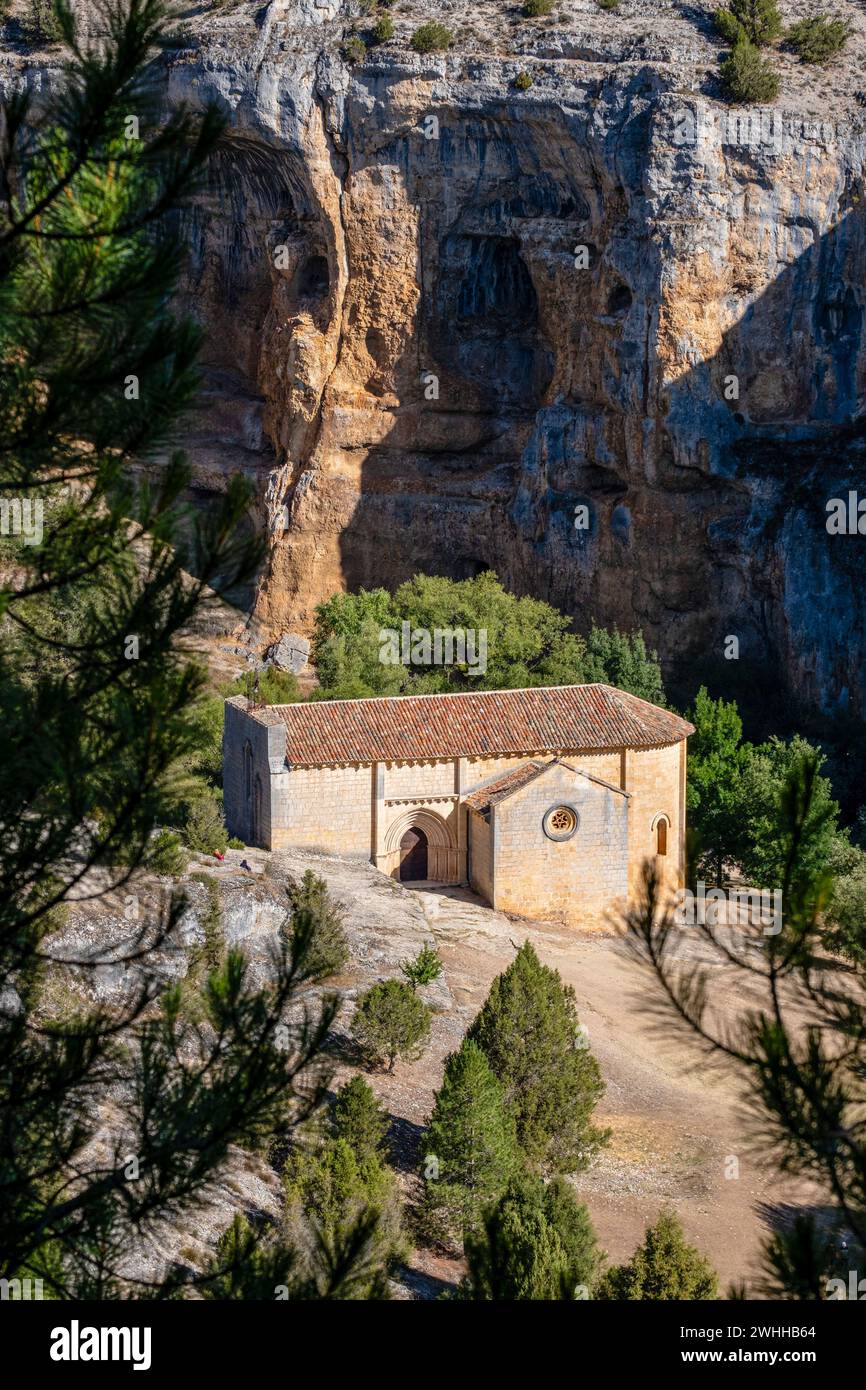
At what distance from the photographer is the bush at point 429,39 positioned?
48.1m

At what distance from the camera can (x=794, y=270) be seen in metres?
46.1

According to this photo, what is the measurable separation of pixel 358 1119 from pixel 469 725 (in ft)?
42.7

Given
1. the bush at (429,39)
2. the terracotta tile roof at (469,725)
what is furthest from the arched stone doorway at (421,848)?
the bush at (429,39)

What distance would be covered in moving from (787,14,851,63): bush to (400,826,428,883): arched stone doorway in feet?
80.3

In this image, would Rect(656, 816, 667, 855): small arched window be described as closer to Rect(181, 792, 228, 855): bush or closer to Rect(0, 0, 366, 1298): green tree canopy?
Rect(181, 792, 228, 855): bush

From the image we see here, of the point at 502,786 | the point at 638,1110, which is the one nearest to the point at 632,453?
the point at 502,786

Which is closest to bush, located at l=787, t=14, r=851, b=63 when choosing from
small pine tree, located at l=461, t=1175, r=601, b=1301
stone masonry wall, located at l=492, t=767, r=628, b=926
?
stone masonry wall, located at l=492, t=767, r=628, b=926

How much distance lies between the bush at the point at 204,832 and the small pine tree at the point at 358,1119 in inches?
331

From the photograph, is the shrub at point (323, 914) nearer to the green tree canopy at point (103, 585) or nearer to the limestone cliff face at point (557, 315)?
the green tree canopy at point (103, 585)

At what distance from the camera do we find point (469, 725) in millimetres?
35406

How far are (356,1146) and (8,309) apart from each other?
1537 centimetres

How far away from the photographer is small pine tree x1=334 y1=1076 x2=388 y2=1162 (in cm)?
2322

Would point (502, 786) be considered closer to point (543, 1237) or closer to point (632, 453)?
point (543, 1237)

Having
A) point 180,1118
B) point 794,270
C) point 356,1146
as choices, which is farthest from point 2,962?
point 794,270
